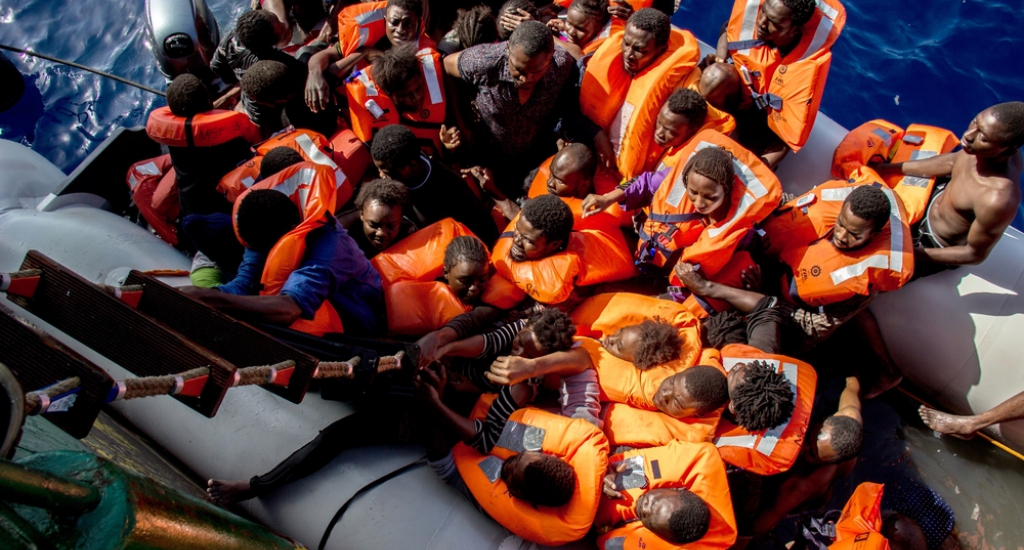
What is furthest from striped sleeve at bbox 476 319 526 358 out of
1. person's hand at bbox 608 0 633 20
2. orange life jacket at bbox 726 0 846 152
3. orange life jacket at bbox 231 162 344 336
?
person's hand at bbox 608 0 633 20

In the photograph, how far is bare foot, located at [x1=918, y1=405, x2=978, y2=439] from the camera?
3.31m

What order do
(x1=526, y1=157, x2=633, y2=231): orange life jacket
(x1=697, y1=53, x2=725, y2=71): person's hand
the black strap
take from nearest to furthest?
the black strap < (x1=526, y1=157, x2=633, y2=231): orange life jacket < (x1=697, y1=53, x2=725, y2=71): person's hand

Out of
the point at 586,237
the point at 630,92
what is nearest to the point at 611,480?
the point at 586,237

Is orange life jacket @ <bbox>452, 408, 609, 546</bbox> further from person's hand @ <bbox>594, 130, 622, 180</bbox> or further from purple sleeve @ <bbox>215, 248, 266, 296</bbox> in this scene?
person's hand @ <bbox>594, 130, 622, 180</bbox>

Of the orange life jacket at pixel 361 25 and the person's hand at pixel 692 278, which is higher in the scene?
the orange life jacket at pixel 361 25

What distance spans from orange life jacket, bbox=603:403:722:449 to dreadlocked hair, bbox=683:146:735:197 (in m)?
1.14

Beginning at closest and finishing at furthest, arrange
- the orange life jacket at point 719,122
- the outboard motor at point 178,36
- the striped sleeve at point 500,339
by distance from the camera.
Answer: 1. the striped sleeve at point 500,339
2. the orange life jacket at point 719,122
3. the outboard motor at point 178,36

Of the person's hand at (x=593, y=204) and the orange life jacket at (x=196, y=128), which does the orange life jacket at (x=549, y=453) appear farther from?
the orange life jacket at (x=196, y=128)

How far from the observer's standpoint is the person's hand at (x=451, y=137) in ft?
12.7

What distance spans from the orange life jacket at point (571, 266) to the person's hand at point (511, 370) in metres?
0.50

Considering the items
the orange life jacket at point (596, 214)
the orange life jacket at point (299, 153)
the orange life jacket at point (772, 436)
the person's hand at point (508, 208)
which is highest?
the orange life jacket at point (299, 153)

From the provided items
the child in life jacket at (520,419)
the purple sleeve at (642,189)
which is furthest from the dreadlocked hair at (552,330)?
the purple sleeve at (642,189)

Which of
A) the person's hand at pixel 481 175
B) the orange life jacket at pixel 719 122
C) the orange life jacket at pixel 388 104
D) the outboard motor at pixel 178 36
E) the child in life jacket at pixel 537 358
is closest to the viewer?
the child in life jacket at pixel 537 358

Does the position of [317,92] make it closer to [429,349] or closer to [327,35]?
[327,35]
